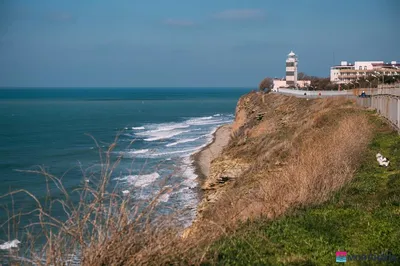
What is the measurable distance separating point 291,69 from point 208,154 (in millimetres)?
53105

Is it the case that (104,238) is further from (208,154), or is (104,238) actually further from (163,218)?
(208,154)

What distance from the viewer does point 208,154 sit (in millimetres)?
43781

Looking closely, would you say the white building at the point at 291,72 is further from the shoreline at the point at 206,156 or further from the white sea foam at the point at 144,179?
the white sea foam at the point at 144,179

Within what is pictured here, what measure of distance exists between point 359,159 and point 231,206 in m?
5.50

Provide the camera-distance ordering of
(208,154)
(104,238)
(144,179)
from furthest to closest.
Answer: (208,154) < (144,179) < (104,238)

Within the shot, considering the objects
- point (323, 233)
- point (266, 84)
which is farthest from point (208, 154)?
point (266, 84)

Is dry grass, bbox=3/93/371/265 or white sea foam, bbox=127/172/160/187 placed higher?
white sea foam, bbox=127/172/160/187

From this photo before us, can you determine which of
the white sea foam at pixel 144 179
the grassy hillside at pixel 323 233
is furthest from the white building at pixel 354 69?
the white sea foam at pixel 144 179

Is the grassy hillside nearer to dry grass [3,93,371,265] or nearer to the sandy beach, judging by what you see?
dry grass [3,93,371,265]

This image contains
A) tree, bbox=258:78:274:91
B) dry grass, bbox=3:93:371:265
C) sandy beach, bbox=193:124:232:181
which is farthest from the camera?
tree, bbox=258:78:274:91

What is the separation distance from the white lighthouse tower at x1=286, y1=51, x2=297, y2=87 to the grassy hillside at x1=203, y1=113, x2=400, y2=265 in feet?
264

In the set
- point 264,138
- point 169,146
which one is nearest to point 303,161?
point 264,138

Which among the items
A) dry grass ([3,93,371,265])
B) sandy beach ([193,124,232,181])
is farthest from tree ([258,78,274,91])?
dry grass ([3,93,371,265])

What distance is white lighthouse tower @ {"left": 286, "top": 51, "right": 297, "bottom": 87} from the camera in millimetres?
90750
